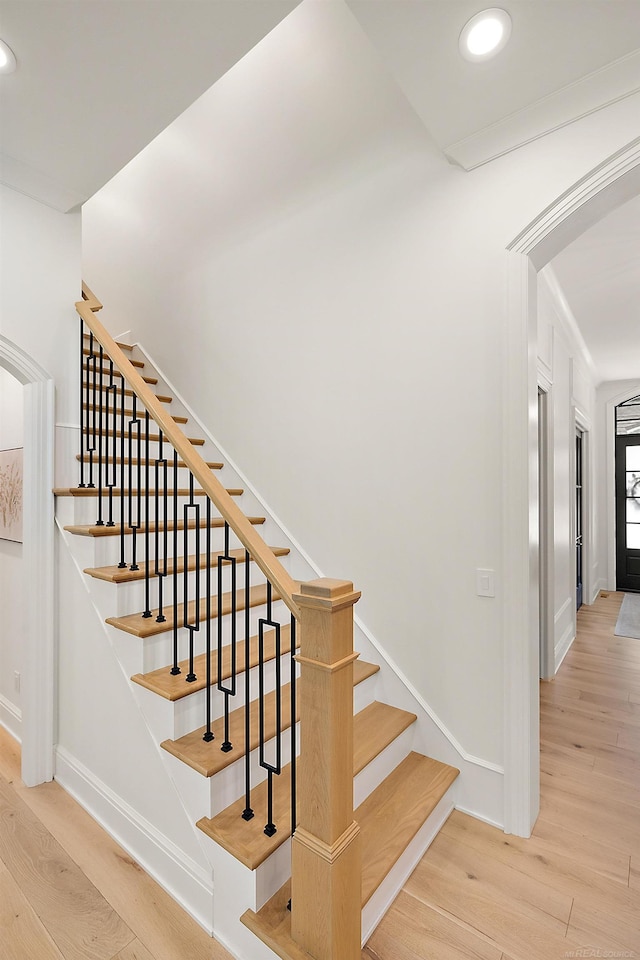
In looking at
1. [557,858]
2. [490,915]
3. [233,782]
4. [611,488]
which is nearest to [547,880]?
[557,858]

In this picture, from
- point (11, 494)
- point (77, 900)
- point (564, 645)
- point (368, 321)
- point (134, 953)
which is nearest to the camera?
point (134, 953)

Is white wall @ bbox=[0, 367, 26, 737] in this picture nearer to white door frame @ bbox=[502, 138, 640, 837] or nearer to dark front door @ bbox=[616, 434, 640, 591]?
white door frame @ bbox=[502, 138, 640, 837]

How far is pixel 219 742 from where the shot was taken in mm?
1795

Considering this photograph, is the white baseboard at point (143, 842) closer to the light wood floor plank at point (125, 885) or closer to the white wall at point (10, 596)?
the light wood floor plank at point (125, 885)

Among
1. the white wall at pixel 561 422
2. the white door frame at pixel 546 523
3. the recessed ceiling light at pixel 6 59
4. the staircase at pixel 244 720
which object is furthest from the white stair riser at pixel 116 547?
the white wall at pixel 561 422

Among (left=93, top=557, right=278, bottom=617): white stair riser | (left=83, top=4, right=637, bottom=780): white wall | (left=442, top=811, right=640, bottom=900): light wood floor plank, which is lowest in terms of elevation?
(left=442, top=811, right=640, bottom=900): light wood floor plank

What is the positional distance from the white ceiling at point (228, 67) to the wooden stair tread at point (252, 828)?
2.67m

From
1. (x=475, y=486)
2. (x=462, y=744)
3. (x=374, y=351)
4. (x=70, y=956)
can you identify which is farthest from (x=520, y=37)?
(x=70, y=956)

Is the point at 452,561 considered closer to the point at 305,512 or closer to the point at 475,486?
the point at 475,486

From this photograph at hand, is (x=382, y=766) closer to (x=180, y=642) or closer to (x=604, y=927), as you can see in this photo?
(x=604, y=927)

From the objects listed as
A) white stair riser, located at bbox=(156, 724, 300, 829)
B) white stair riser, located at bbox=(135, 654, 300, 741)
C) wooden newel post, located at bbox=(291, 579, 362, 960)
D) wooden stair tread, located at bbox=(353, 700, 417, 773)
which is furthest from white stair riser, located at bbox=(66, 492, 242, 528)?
wooden stair tread, located at bbox=(353, 700, 417, 773)

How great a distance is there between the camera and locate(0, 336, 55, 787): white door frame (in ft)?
8.04

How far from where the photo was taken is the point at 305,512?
2.91m

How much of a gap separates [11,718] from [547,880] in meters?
2.91
